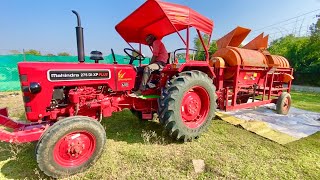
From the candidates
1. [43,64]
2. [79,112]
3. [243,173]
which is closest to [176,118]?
[243,173]

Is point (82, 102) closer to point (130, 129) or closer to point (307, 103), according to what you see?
point (130, 129)

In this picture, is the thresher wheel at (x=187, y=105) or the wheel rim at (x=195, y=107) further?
the wheel rim at (x=195, y=107)

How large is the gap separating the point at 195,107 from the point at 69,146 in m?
2.21

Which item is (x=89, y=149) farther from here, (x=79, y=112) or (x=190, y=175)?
(x=190, y=175)

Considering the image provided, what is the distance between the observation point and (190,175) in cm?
249

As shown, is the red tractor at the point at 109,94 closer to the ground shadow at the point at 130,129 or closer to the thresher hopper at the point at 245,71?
the thresher hopper at the point at 245,71

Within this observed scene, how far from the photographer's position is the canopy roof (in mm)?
3252

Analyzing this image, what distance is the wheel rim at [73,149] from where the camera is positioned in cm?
241

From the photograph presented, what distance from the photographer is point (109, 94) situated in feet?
11.1

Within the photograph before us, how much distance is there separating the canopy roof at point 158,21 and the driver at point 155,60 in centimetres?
33

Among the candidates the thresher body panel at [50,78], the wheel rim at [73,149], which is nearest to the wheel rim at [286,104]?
the thresher body panel at [50,78]

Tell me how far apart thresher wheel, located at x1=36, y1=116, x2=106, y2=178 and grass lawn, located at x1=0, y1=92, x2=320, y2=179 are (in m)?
0.16

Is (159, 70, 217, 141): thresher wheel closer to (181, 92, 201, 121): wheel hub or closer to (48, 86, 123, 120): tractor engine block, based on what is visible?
(181, 92, 201, 121): wheel hub

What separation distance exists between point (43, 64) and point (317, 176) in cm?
398
